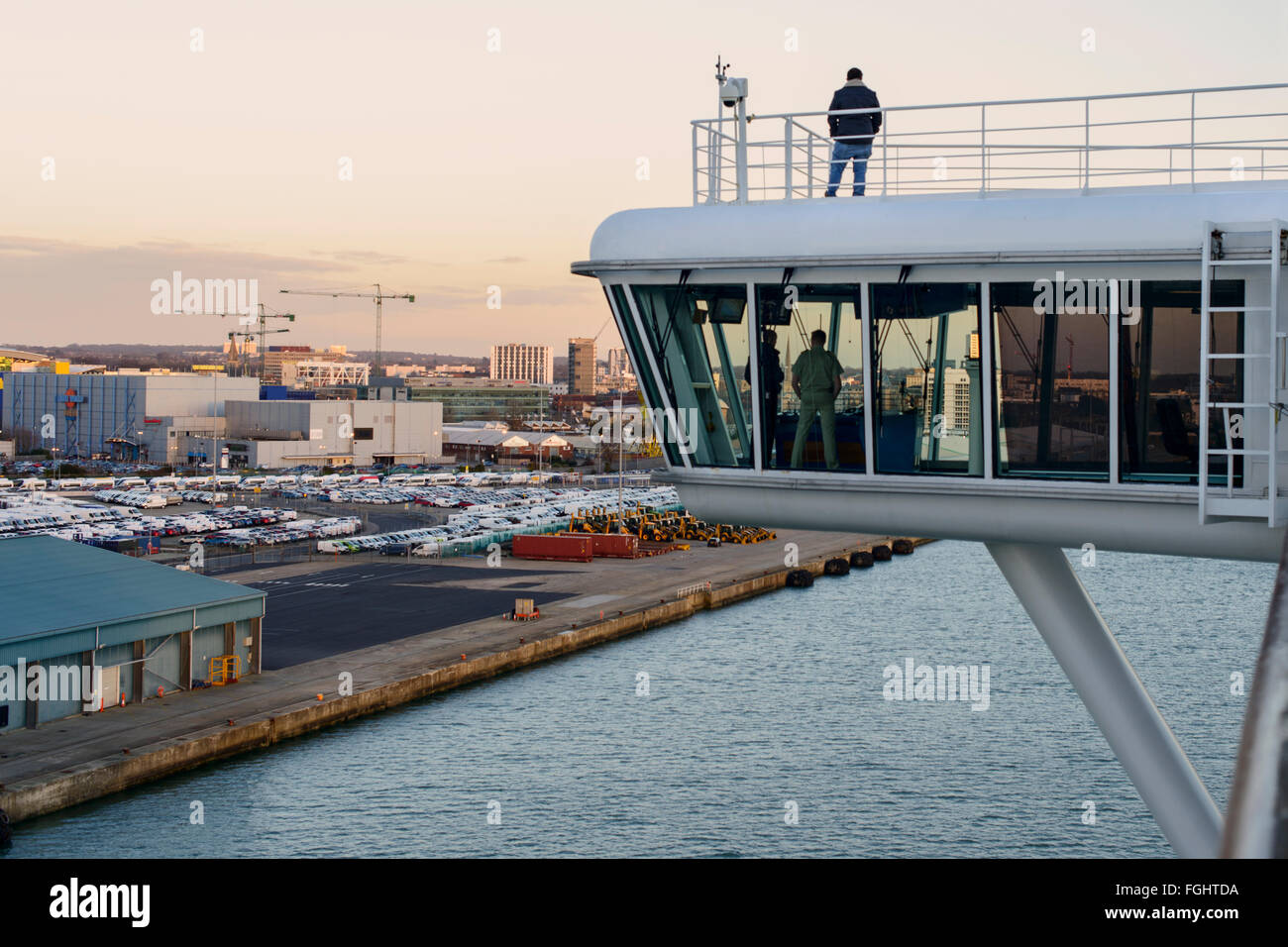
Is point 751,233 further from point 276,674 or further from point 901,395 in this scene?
point 276,674

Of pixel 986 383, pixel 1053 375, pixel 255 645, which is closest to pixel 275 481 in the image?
pixel 255 645

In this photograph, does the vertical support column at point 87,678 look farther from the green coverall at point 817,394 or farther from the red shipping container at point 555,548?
the red shipping container at point 555,548

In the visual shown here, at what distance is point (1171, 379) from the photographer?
21.7ft

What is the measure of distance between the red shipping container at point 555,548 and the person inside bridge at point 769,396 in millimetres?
49422

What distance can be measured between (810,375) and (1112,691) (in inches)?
108

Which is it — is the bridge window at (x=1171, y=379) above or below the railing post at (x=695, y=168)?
below

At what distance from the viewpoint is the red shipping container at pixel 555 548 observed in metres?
57.1

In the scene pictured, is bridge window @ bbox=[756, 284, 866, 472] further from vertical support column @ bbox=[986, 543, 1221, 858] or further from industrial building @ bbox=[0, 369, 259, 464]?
industrial building @ bbox=[0, 369, 259, 464]

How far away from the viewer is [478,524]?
6356 cm

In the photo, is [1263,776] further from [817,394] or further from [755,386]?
[755,386]

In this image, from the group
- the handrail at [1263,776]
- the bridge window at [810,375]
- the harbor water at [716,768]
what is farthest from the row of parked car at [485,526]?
the handrail at [1263,776]

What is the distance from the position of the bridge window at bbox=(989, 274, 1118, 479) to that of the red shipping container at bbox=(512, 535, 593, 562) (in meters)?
50.3
